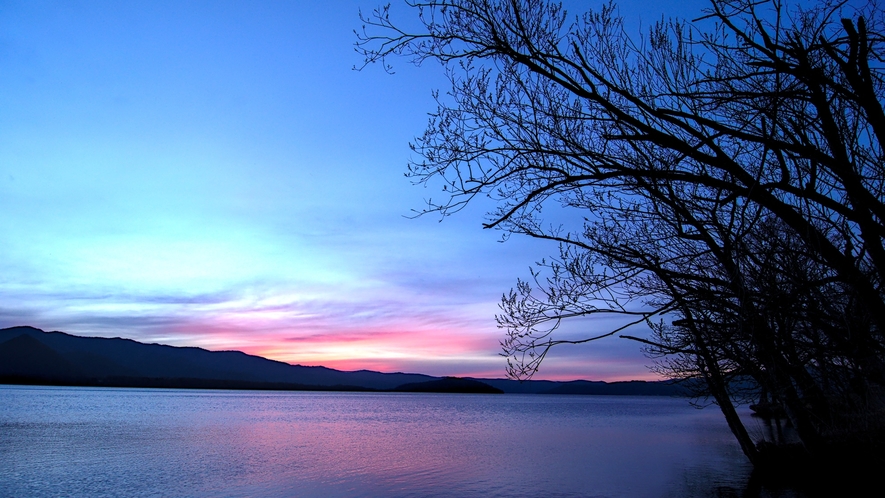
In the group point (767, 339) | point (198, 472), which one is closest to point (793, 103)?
point (767, 339)

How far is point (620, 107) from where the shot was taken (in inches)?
238

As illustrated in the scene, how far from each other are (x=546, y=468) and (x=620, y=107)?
22502 mm

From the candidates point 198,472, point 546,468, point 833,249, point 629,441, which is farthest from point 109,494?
point 629,441

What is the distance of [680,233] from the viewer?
574cm

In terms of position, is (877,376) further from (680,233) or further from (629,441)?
(629,441)

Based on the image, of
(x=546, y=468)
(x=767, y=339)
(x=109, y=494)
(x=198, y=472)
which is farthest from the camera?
(x=546, y=468)

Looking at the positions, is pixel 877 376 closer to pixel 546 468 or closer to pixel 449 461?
pixel 546 468

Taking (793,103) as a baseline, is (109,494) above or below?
below

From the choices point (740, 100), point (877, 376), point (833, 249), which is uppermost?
point (740, 100)

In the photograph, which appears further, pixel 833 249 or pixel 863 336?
pixel 863 336

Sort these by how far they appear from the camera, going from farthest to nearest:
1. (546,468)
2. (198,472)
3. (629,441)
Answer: (629,441)
(546,468)
(198,472)

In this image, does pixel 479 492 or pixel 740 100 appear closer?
pixel 740 100

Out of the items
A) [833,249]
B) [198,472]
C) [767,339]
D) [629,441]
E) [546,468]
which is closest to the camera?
[833,249]

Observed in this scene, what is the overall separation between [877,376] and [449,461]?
23736mm
